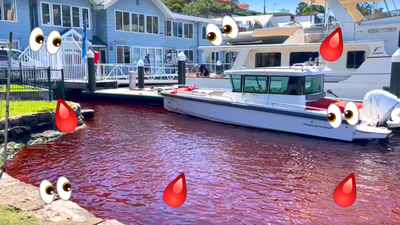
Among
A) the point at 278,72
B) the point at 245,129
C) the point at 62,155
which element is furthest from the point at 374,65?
the point at 62,155

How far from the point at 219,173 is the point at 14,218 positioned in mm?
4772

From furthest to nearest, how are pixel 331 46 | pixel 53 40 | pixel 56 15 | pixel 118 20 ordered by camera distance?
pixel 118 20 < pixel 56 15 < pixel 53 40 < pixel 331 46

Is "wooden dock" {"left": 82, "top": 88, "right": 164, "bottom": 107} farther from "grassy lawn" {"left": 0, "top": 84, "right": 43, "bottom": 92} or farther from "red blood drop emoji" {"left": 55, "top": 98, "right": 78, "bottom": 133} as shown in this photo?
"red blood drop emoji" {"left": 55, "top": 98, "right": 78, "bottom": 133}

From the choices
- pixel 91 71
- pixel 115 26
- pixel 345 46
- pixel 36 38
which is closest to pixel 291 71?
pixel 345 46

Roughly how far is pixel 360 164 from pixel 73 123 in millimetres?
7367

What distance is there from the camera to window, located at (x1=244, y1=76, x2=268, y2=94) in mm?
13227

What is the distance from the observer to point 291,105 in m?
12.3

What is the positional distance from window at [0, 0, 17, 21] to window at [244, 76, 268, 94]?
17094 mm

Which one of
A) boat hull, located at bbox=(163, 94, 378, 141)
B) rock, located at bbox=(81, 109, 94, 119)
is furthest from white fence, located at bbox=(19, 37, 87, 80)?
boat hull, located at bbox=(163, 94, 378, 141)

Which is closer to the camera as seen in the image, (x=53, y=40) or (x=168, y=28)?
(x=53, y=40)

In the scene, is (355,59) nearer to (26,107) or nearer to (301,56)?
(301,56)

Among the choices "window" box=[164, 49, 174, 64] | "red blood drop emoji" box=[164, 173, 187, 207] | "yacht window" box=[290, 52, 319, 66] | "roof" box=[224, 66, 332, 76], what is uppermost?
"window" box=[164, 49, 174, 64]

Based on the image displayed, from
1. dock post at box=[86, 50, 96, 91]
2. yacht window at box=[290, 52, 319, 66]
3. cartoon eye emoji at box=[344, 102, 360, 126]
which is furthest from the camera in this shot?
dock post at box=[86, 50, 96, 91]

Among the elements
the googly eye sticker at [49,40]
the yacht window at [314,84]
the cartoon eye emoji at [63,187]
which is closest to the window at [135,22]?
the yacht window at [314,84]
